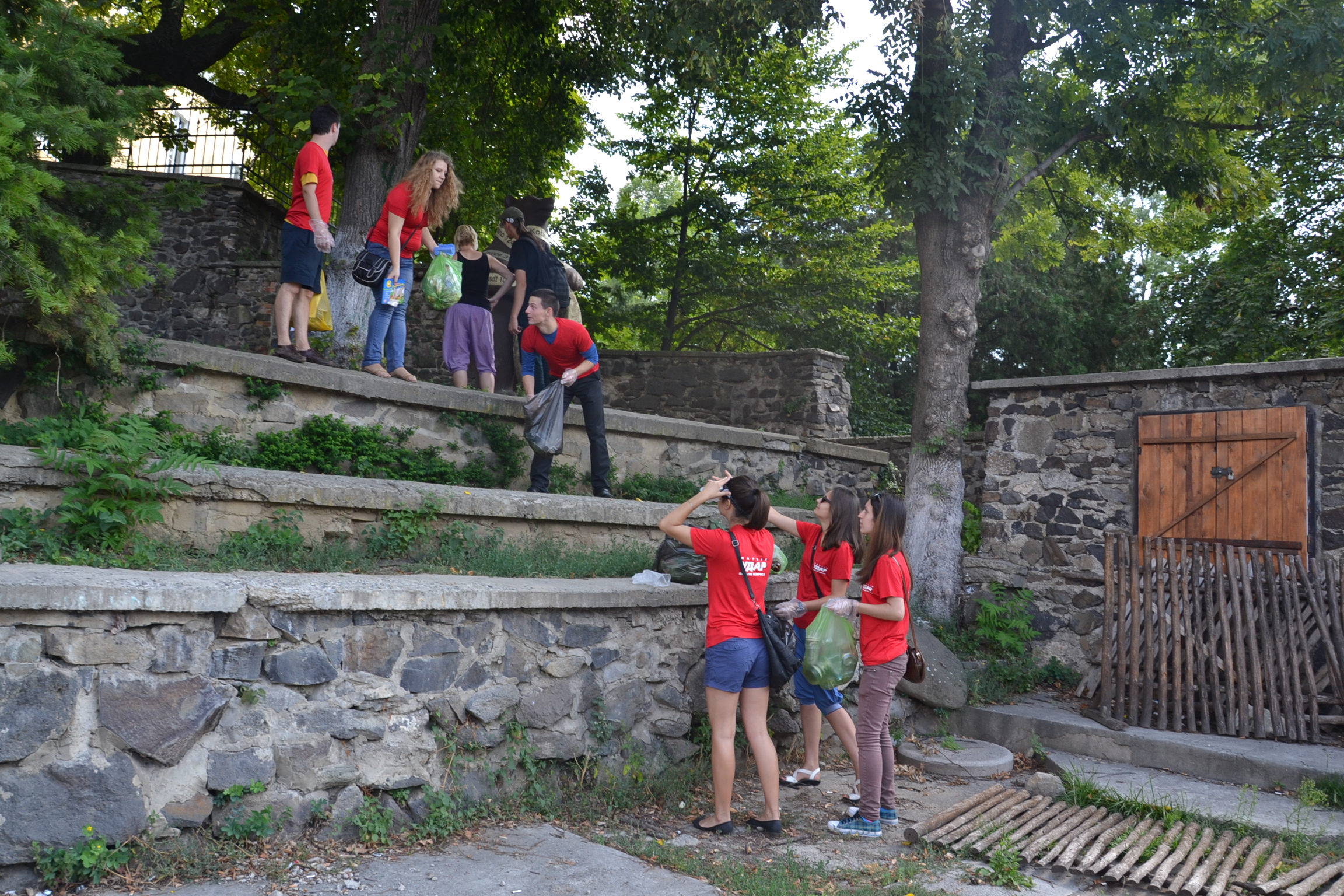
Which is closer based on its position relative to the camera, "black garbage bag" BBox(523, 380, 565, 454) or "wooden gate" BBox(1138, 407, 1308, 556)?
"black garbage bag" BBox(523, 380, 565, 454)

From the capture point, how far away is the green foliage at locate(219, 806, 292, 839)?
374 cm

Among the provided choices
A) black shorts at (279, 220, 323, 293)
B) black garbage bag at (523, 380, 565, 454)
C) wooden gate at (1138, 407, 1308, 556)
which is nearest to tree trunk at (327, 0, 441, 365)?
black shorts at (279, 220, 323, 293)

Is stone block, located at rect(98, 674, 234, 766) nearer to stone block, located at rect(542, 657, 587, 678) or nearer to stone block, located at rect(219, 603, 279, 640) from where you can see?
stone block, located at rect(219, 603, 279, 640)

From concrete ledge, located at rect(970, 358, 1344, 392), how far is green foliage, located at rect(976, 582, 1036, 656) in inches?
79.5

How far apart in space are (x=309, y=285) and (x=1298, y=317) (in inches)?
585

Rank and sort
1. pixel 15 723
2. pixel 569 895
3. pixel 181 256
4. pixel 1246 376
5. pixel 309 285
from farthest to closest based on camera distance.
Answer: pixel 181 256
pixel 1246 376
pixel 309 285
pixel 569 895
pixel 15 723

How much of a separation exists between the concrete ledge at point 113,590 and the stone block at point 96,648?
0.31 feet

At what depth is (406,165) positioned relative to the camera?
373 inches

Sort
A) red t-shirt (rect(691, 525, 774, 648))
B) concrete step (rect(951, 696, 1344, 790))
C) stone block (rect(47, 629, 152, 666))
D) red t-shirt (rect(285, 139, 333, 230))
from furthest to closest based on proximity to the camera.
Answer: red t-shirt (rect(285, 139, 333, 230)) < concrete step (rect(951, 696, 1344, 790)) < red t-shirt (rect(691, 525, 774, 648)) < stone block (rect(47, 629, 152, 666))

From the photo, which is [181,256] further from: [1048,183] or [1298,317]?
[1298,317]

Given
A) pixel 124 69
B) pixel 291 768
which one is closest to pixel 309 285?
pixel 124 69

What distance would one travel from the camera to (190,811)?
12.1 ft

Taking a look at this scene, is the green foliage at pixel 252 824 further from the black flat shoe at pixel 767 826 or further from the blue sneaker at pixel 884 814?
the blue sneaker at pixel 884 814

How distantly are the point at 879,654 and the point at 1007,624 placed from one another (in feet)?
13.6
